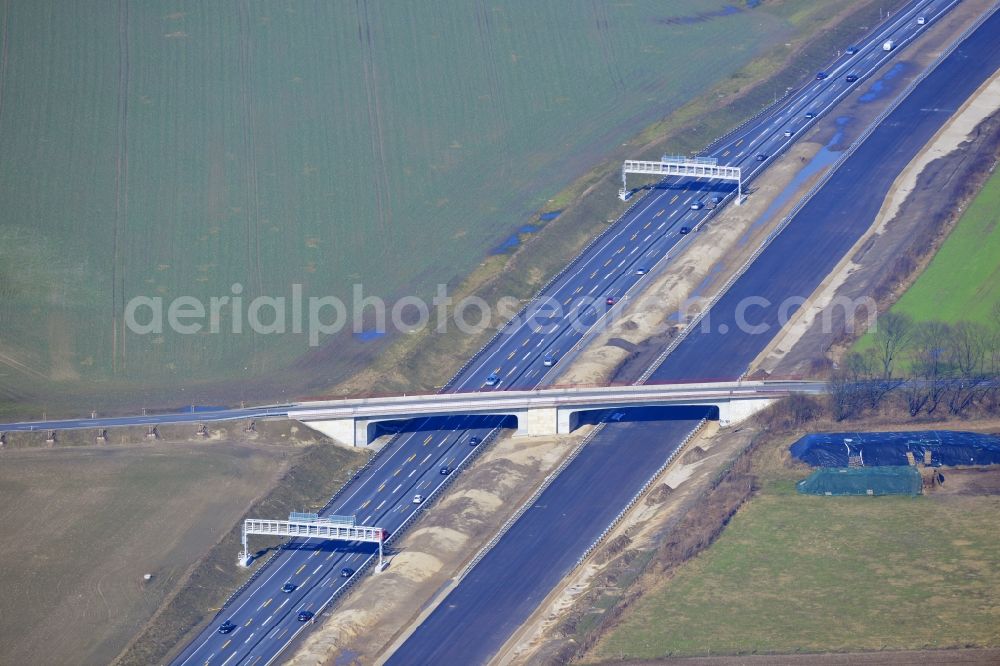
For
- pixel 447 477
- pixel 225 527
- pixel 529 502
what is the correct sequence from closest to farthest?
pixel 225 527, pixel 529 502, pixel 447 477

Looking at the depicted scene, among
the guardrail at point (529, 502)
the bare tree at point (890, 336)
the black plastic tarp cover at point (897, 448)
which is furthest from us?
the bare tree at point (890, 336)

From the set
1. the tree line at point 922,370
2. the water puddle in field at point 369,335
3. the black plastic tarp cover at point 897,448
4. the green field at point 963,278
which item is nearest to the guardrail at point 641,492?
the black plastic tarp cover at point 897,448

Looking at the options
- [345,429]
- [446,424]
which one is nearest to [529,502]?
[446,424]

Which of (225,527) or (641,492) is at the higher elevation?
(641,492)

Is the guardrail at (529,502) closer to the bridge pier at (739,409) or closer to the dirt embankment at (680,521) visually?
the dirt embankment at (680,521)

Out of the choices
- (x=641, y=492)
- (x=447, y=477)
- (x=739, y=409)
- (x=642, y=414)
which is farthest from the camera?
(x=642, y=414)

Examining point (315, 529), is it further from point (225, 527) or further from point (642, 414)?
point (642, 414)

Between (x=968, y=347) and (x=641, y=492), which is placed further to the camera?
(x=968, y=347)
